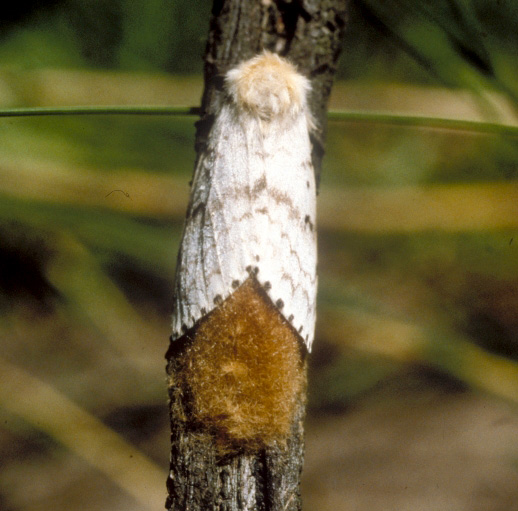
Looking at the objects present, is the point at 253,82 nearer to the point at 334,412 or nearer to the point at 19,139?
the point at 19,139

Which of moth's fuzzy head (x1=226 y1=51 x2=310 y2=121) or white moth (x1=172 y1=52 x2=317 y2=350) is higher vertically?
moth's fuzzy head (x1=226 y1=51 x2=310 y2=121)

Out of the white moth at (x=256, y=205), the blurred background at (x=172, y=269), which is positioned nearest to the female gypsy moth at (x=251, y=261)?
the white moth at (x=256, y=205)

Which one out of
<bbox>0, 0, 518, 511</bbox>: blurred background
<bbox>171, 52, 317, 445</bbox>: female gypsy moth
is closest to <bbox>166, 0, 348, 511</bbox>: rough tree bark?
<bbox>171, 52, 317, 445</bbox>: female gypsy moth

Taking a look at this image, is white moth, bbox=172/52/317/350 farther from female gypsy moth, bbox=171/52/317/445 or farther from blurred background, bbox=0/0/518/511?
blurred background, bbox=0/0/518/511

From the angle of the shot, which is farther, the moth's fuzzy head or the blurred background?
the blurred background

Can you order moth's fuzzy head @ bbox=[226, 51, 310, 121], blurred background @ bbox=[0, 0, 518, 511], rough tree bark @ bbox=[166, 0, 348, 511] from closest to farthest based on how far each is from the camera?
1. rough tree bark @ bbox=[166, 0, 348, 511]
2. moth's fuzzy head @ bbox=[226, 51, 310, 121]
3. blurred background @ bbox=[0, 0, 518, 511]

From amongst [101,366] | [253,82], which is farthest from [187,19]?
[101,366]
